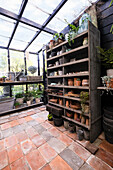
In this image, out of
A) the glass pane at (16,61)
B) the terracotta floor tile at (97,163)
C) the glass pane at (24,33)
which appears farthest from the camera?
the glass pane at (16,61)

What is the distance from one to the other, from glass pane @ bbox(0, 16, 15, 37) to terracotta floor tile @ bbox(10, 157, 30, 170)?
3053 millimetres

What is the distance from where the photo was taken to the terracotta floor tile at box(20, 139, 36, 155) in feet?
4.21

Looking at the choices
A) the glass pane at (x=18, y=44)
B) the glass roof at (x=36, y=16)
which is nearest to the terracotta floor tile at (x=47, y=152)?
the glass roof at (x=36, y=16)

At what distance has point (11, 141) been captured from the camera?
1493mm

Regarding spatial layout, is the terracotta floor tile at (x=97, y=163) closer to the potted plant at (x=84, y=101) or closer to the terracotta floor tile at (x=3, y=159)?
the potted plant at (x=84, y=101)

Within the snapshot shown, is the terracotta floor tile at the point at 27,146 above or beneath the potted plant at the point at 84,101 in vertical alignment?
beneath

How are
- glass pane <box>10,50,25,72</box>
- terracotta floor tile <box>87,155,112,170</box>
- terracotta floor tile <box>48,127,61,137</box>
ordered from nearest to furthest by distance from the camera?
terracotta floor tile <box>87,155,112,170</box>
terracotta floor tile <box>48,127,61,137</box>
glass pane <box>10,50,25,72</box>

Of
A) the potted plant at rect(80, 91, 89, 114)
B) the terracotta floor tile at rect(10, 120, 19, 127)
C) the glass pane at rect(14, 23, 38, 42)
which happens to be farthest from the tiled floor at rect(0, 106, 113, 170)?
the glass pane at rect(14, 23, 38, 42)

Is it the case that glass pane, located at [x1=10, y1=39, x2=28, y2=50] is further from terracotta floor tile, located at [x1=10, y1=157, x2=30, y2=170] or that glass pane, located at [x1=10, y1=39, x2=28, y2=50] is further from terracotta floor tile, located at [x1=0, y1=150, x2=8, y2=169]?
terracotta floor tile, located at [x1=10, y1=157, x2=30, y2=170]

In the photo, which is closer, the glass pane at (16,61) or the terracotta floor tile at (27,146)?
the terracotta floor tile at (27,146)

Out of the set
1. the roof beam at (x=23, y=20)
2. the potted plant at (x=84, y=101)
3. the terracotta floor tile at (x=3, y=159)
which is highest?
the roof beam at (x=23, y=20)

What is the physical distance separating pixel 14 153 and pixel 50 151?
1.83 feet

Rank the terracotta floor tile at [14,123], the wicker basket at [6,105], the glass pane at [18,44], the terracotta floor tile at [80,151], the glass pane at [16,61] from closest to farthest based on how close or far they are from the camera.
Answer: the terracotta floor tile at [80,151]
the terracotta floor tile at [14,123]
the wicker basket at [6,105]
the glass pane at [18,44]
the glass pane at [16,61]

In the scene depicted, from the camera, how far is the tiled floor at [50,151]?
1.04 metres
